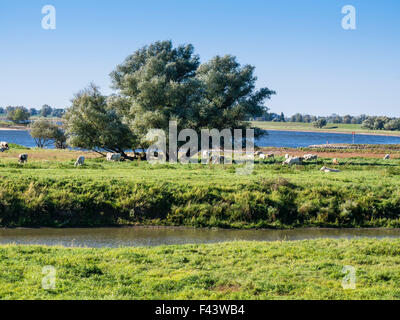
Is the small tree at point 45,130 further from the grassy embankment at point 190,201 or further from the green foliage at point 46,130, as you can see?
the grassy embankment at point 190,201

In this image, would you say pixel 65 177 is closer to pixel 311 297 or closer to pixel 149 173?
pixel 149 173

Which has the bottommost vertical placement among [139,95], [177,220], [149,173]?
[177,220]

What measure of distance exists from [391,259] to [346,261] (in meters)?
1.74

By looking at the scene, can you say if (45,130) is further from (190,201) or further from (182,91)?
(190,201)

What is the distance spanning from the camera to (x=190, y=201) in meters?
23.2

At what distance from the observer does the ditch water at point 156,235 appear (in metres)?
18.7

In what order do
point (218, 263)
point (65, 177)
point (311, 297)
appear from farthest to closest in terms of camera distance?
point (65, 177)
point (218, 263)
point (311, 297)

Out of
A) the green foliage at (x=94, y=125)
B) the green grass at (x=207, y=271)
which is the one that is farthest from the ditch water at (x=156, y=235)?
the green foliage at (x=94, y=125)

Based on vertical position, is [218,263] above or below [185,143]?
below

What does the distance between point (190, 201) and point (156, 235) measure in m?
3.55

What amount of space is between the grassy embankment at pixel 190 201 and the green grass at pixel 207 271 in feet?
22.0

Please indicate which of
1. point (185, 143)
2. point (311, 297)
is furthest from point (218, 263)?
point (185, 143)

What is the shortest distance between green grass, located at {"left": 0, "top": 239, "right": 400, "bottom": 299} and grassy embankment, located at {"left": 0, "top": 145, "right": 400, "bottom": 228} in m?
6.71
